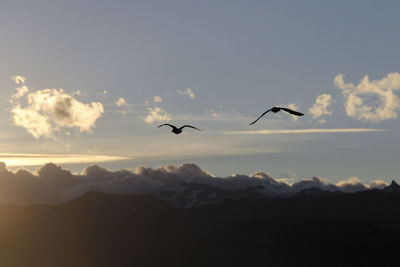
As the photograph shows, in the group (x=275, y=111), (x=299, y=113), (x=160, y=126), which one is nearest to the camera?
(x=299, y=113)

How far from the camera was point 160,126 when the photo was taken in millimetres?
67375

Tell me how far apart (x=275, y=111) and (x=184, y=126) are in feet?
79.8

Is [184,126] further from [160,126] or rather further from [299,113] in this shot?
[299,113]

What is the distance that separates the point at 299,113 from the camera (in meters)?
40.0

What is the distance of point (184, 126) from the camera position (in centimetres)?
6862

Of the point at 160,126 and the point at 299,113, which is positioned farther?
the point at 160,126

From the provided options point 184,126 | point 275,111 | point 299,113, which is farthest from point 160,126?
point 299,113

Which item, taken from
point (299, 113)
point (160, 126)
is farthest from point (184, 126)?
A: point (299, 113)

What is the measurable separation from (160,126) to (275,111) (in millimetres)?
24587

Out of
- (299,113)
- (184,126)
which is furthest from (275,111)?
(184,126)

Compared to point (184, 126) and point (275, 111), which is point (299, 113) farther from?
point (184, 126)

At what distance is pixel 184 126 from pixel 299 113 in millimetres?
30325

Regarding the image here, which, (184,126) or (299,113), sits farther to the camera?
(184,126)

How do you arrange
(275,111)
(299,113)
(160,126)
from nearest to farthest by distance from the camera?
1. (299,113)
2. (275,111)
3. (160,126)
